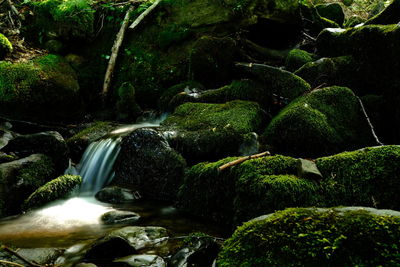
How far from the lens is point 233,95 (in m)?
7.34

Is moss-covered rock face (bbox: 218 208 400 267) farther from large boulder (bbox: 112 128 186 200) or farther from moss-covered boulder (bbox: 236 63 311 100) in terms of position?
moss-covered boulder (bbox: 236 63 311 100)

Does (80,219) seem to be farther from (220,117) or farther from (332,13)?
(332,13)

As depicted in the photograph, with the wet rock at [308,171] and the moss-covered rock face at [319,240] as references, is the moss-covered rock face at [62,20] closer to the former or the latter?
the wet rock at [308,171]

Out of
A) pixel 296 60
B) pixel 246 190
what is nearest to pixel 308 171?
pixel 246 190

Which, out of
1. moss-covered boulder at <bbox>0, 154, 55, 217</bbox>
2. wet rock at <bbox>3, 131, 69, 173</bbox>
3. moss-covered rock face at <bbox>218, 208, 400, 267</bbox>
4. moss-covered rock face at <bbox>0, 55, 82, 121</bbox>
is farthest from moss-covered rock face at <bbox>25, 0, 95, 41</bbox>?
moss-covered rock face at <bbox>218, 208, 400, 267</bbox>

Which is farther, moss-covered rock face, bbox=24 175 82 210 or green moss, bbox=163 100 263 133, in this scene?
green moss, bbox=163 100 263 133

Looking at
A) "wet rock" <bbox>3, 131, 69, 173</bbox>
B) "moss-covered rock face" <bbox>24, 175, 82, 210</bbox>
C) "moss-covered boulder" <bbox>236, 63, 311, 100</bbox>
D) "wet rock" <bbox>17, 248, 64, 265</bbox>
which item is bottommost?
"moss-covered rock face" <bbox>24, 175, 82, 210</bbox>

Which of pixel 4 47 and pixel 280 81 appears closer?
pixel 280 81

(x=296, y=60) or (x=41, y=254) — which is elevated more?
(x=296, y=60)

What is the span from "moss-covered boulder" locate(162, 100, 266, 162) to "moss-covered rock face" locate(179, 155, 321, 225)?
3.79ft

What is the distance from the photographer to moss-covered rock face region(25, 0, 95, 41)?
10.3 m

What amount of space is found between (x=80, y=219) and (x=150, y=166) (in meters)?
1.48

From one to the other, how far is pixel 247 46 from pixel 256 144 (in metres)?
5.79

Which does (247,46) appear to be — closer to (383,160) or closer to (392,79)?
(392,79)
